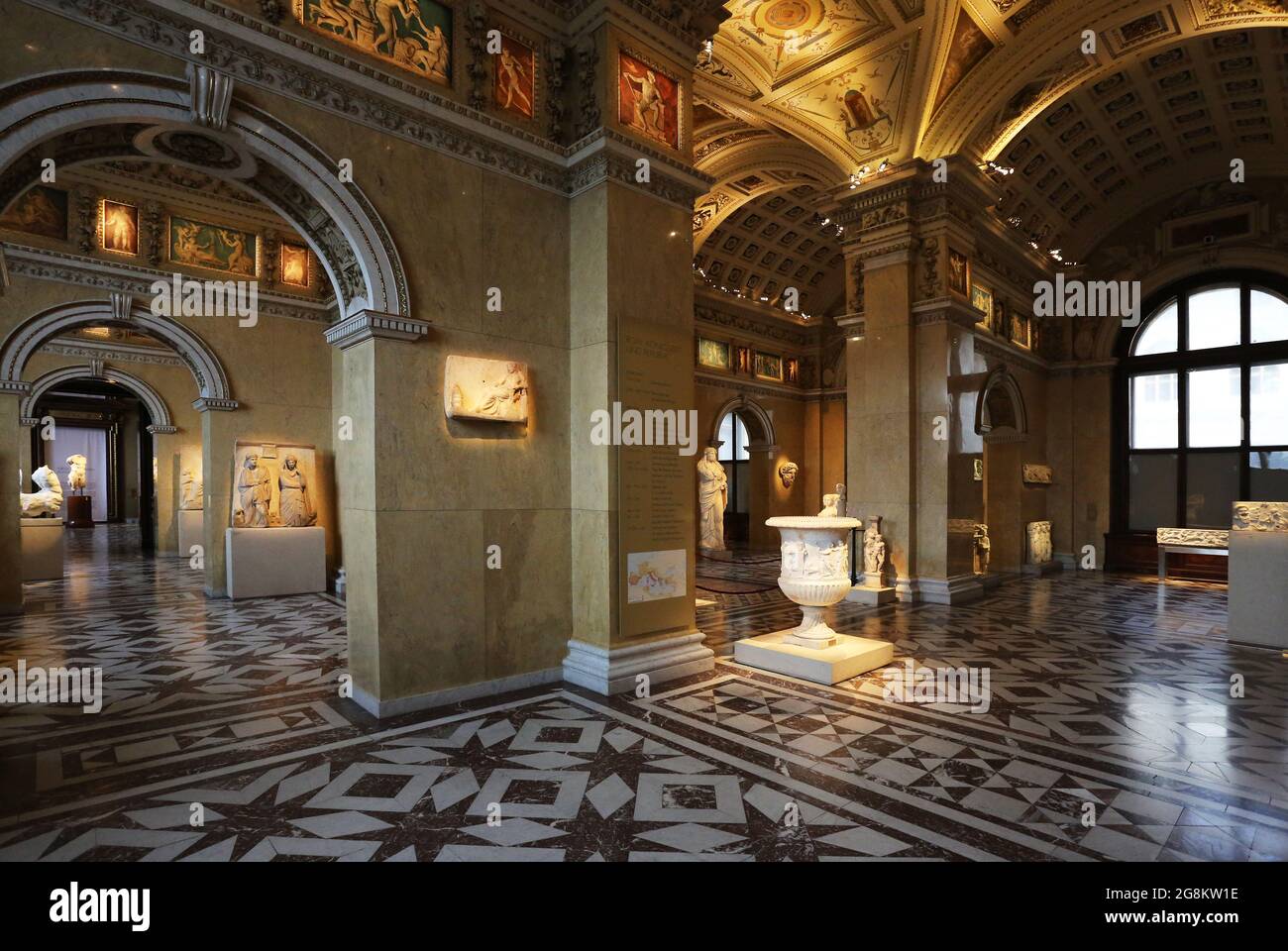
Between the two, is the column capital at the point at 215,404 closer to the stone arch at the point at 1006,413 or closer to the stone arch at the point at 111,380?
Answer: the stone arch at the point at 111,380

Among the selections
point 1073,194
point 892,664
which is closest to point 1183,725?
point 892,664

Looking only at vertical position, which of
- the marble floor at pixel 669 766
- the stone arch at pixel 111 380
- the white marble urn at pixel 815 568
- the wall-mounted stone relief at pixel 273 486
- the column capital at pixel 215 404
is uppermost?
the stone arch at pixel 111 380

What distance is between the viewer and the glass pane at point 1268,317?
12.9 m

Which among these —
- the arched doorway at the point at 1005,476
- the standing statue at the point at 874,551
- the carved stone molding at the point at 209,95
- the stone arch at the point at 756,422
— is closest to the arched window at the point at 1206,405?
the arched doorway at the point at 1005,476

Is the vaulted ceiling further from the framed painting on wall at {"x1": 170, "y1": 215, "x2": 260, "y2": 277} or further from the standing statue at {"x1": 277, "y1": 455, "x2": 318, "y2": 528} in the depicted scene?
the standing statue at {"x1": 277, "y1": 455, "x2": 318, "y2": 528}

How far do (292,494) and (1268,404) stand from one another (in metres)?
18.6

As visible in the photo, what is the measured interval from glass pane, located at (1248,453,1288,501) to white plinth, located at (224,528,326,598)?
17744mm

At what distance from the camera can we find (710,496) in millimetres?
15938

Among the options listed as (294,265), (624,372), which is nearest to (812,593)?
(624,372)

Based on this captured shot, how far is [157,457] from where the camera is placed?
1583 centimetres

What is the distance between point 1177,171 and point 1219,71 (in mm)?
3150

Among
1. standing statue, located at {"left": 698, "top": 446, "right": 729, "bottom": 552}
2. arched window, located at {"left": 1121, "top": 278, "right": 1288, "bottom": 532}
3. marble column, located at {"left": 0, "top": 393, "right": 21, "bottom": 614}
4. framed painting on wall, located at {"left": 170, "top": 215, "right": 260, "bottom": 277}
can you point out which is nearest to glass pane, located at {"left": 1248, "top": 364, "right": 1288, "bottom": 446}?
arched window, located at {"left": 1121, "top": 278, "right": 1288, "bottom": 532}

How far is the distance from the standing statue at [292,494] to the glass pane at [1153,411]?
1714cm

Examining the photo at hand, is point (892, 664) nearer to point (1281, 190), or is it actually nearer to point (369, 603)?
point (369, 603)
